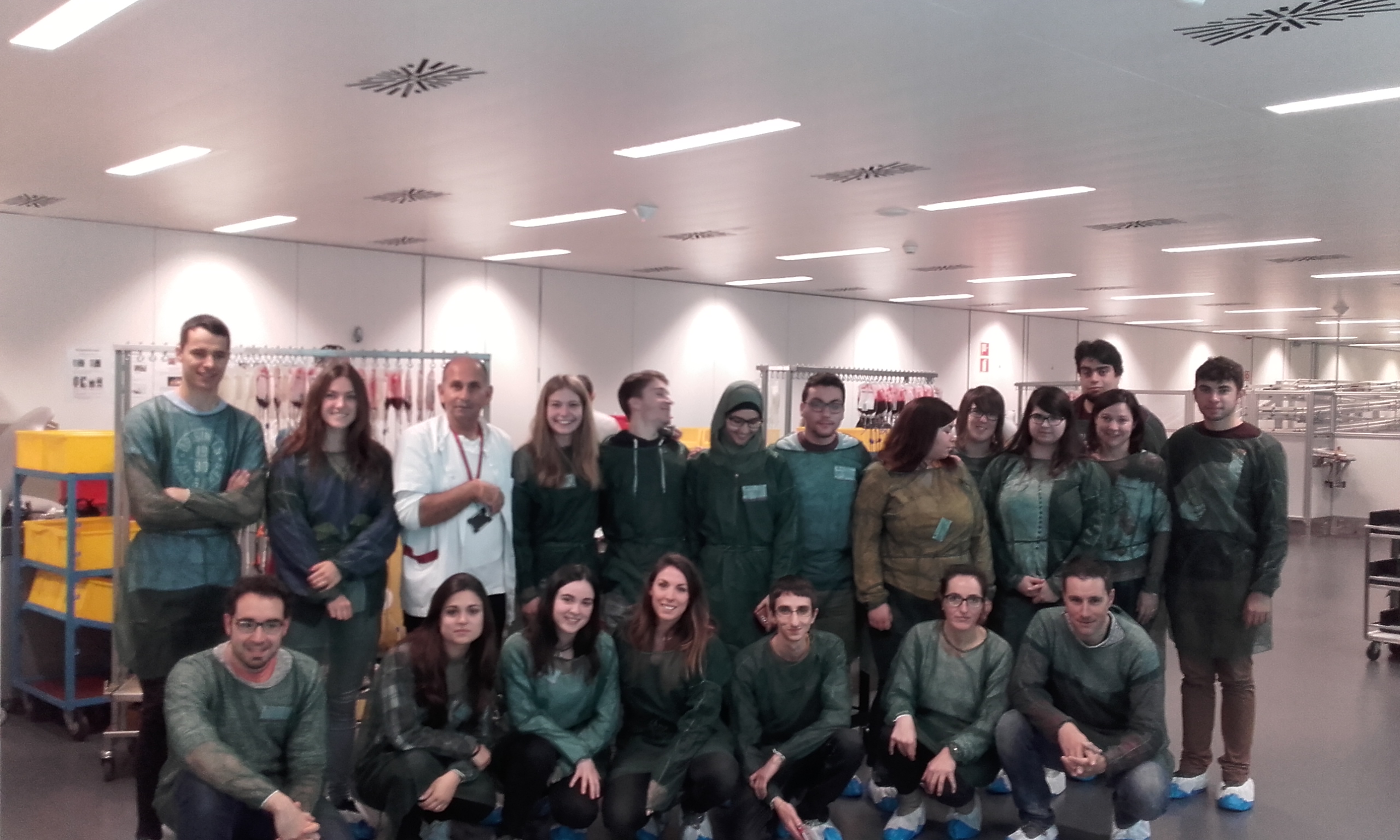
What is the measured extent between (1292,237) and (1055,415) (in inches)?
218

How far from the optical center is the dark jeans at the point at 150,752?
11.2 feet

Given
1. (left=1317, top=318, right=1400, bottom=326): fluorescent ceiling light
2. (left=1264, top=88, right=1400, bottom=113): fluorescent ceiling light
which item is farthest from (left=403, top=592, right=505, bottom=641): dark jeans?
(left=1317, top=318, right=1400, bottom=326): fluorescent ceiling light

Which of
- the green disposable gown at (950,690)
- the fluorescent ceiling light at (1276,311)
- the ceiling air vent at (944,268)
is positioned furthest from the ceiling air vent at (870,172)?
the fluorescent ceiling light at (1276,311)

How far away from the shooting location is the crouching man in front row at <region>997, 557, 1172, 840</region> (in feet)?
11.8

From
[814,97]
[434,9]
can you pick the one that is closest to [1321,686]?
[814,97]

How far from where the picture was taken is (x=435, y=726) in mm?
3441

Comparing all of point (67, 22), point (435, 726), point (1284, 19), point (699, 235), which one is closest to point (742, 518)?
point (435, 726)

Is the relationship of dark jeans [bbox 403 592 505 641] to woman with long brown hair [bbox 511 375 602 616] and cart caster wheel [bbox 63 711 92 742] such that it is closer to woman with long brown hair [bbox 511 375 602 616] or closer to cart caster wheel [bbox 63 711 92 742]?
woman with long brown hair [bbox 511 375 602 616]

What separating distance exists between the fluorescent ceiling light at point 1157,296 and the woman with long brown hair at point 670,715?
10855mm

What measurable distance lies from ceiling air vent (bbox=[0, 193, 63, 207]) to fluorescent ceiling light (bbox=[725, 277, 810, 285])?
280 inches

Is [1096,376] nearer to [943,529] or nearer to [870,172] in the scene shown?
[943,529]

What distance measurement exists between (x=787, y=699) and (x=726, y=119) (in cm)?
267

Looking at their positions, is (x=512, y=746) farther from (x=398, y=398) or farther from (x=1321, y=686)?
(x=1321, y=686)

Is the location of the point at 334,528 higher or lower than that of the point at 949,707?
higher
